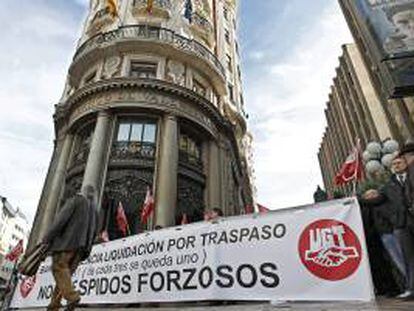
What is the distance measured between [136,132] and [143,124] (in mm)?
624

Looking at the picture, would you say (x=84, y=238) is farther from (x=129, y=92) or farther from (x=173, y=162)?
(x=129, y=92)

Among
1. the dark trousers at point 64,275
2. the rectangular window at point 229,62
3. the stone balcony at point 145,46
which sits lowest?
the dark trousers at point 64,275

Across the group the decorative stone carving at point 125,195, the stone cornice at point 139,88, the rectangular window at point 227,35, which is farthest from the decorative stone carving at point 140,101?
the rectangular window at point 227,35

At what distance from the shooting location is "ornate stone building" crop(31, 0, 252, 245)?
1681cm

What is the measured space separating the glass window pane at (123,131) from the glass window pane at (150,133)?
0.92 m

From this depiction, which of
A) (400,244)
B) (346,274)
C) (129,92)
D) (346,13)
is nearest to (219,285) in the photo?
(346,274)

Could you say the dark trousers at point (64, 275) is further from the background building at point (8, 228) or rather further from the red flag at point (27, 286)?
Answer: the background building at point (8, 228)

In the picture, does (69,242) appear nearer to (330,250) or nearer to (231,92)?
(330,250)

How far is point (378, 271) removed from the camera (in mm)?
6094

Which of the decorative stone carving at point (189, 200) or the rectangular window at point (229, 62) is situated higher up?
the rectangular window at point (229, 62)

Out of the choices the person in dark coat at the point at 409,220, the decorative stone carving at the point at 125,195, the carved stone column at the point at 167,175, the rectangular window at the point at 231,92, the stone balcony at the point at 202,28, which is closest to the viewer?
the person in dark coat at the point at 409,220

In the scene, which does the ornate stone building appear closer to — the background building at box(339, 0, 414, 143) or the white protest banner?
the white protest banner

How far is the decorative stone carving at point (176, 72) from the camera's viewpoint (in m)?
20.3

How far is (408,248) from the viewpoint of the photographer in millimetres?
4980
